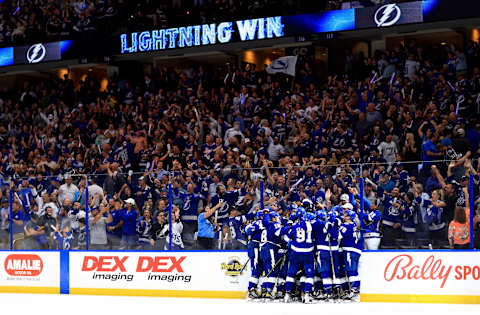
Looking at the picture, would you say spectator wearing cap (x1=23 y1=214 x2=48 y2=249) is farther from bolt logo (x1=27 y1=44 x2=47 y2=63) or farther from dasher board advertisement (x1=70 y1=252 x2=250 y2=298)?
bolt logo (x1=27 y1=44 x2=47 y2=63)

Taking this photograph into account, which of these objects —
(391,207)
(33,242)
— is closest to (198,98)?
(33,242)

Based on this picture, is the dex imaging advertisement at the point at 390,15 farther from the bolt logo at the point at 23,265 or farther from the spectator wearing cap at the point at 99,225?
the bolt logo at the point at 23,265

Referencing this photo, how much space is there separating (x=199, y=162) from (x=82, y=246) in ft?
11.2

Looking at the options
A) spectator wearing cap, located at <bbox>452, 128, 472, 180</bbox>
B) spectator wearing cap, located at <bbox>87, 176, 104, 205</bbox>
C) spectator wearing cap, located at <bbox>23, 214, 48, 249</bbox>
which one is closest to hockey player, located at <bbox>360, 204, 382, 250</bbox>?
spectator wearing cap, located at <bbox>452, 128, 472, 180</bbox>

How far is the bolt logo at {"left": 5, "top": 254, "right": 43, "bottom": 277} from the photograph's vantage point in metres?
16.2

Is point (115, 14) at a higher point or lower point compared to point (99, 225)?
higher

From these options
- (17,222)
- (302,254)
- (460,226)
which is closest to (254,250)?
(302,254)

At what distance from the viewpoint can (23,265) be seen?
16.4m

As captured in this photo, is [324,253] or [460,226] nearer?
[460,226]

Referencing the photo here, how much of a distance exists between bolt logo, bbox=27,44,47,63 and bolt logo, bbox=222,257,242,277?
1141 centimetres

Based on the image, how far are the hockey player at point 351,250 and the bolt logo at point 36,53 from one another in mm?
12941

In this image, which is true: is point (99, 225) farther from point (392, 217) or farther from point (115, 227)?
point (392, 217)

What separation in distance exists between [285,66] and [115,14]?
5.29 m

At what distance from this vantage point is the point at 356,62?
1989 cm
